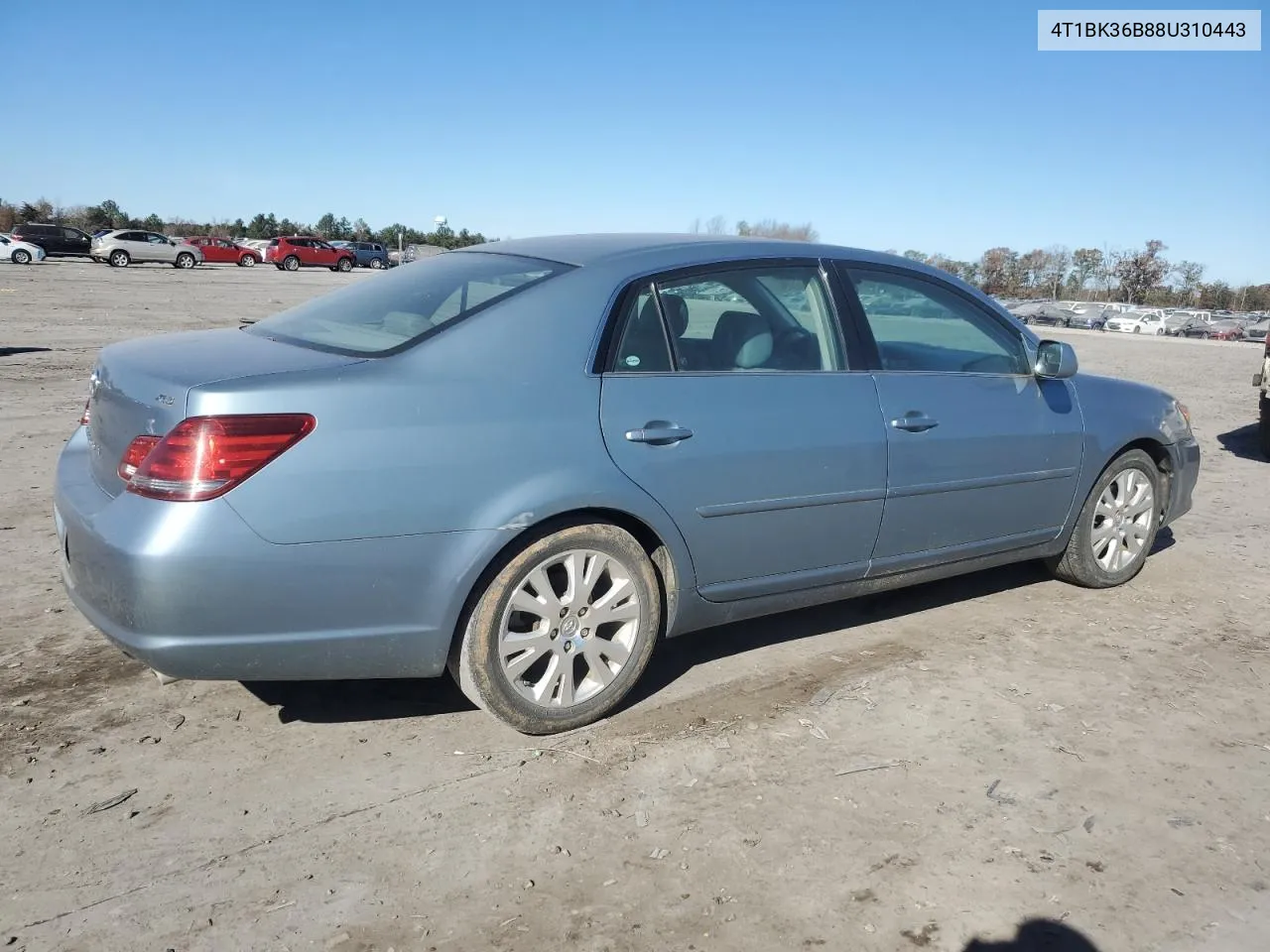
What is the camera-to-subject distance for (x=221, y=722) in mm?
3422

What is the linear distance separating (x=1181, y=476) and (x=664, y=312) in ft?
10.6

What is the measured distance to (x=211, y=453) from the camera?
2.83 meters

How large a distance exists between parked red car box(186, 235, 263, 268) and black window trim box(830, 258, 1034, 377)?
1936 inches

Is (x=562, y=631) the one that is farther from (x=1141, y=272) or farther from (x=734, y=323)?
(x=1141, y=272)

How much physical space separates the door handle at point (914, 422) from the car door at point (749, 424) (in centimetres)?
11

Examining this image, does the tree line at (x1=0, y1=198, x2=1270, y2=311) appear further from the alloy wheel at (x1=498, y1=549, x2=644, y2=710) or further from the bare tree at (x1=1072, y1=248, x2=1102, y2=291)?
the alloy wheel at (x1=498, y1=549, x2=644, y2=710)

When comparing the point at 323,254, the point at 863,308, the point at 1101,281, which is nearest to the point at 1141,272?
the point at 1101,281

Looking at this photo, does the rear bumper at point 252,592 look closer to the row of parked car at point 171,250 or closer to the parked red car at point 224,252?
the row of parked car at point 171,250

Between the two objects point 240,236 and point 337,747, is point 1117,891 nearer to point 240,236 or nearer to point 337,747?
point 337,747

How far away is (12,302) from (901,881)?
2149cm

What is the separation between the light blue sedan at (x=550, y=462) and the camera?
9.48 ft

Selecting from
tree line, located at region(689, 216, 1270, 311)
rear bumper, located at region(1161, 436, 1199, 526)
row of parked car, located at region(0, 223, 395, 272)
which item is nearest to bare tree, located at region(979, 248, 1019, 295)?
tree line, located at region(689, 216, 1270, 311)

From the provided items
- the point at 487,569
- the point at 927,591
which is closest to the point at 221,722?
the point at 487,569

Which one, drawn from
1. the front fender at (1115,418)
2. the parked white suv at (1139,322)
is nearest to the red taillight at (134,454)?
the front fender at (1115,418)
